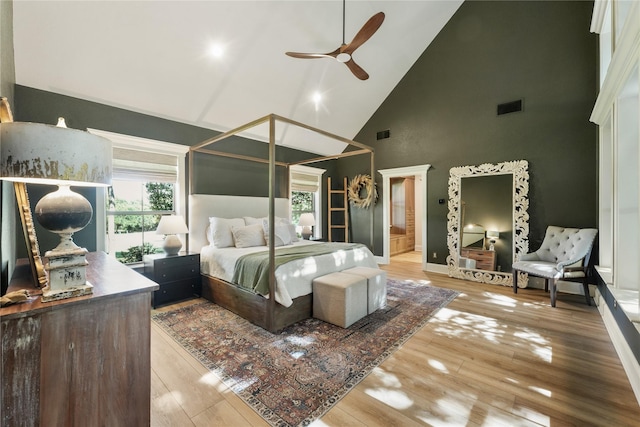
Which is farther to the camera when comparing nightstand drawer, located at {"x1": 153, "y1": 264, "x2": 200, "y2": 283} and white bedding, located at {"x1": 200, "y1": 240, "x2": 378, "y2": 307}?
nightstand drawer, located at {"x1": 153, "y1": 264, "x2": 200, "y2": 283}

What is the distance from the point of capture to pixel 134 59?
3.30 meters

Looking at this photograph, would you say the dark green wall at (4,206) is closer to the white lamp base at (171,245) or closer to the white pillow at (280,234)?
the white lamp base at (171,245)

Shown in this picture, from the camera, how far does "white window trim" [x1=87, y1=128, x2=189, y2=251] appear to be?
11.7 ft

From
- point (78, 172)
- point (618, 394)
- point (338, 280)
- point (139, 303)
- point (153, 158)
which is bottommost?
point (618, 394)

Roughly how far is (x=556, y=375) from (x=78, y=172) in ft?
10.7

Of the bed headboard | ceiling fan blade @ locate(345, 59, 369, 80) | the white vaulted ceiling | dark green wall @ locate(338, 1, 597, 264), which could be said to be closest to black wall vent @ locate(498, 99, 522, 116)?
dark green wall @ locate(338, 1, 597, 264)

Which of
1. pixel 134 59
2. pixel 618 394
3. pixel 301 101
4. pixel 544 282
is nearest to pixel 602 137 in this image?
pixel 544 282

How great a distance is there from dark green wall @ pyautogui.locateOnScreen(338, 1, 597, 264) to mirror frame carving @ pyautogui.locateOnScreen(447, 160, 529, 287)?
0.13 m

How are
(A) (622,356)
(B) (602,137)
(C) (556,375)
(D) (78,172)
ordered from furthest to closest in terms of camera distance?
(B) (602,137) → (A) (622,356) → (C) (556,375) → (D) (78,172)

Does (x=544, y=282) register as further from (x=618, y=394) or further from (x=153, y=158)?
(x=153, y=158)

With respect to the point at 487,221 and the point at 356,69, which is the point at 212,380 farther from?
the point at 487,221

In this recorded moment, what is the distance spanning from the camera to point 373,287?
3.23 metres

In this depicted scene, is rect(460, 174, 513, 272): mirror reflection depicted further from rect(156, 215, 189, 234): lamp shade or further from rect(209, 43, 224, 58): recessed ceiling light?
rect(156, 215, 189, 234): lamp shade

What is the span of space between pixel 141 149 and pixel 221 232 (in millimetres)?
1636
